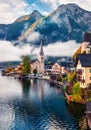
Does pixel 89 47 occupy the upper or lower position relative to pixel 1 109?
upper

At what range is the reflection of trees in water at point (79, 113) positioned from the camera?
74.8 metres

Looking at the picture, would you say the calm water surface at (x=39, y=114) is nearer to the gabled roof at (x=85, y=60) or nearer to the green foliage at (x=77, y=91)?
the green foliage at (x=77, y=91)

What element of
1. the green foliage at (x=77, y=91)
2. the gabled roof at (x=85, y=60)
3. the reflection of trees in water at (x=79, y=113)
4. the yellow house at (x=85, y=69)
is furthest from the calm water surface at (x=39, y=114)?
the gabled roof at (x=85, y=60)

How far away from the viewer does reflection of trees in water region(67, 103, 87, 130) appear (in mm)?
74838

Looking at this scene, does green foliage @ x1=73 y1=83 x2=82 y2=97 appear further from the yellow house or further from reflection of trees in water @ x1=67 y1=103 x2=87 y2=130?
the yellow house

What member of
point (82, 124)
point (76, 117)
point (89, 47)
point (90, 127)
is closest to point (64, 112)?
point (76, 117)

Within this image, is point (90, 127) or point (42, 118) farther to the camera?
point (42, 118)

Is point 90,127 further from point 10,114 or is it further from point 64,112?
point 10,114

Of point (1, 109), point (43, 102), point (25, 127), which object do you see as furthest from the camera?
point (43, 102)

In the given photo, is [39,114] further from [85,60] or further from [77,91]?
[85,60]

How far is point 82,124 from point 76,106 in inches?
800

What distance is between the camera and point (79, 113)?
86.8 meters

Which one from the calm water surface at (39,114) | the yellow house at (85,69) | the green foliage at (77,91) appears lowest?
the calm water surface at (39,114)

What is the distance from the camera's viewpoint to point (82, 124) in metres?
75.1
